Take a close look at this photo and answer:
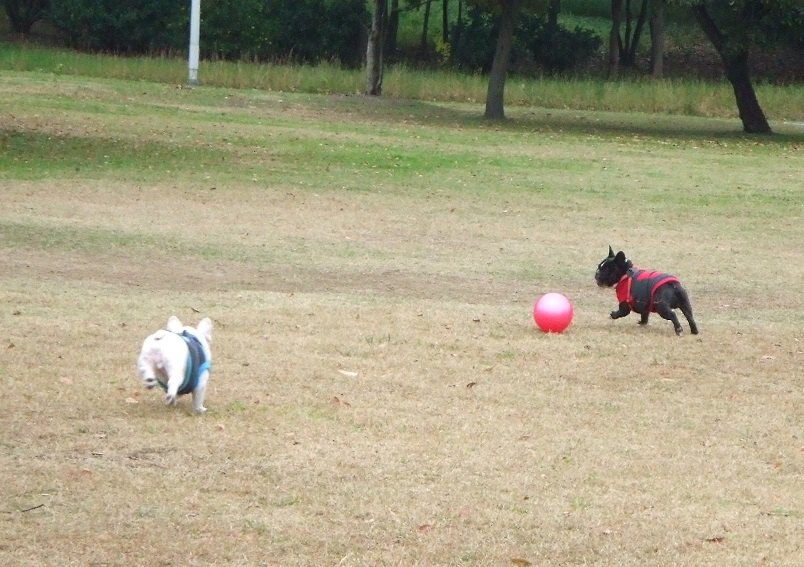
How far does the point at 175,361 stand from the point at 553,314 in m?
3.98

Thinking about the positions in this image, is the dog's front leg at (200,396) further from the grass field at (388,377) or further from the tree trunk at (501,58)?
the tree trunk at (501,58)

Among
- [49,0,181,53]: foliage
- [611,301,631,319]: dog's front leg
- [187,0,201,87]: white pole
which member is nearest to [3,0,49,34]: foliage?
[49,0,181,53]: foliage

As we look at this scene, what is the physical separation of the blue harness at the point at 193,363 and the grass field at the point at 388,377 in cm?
21

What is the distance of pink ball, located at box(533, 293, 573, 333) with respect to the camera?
10.1 metres

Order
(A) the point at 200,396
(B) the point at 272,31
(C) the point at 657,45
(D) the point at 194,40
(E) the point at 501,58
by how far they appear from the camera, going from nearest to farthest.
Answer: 1. (A) the point at 200,396
2. (E) the point at 501,58
3. (D) the point at 194,40
4. (C) the point at 657,45
5. (B) the point at 272,31

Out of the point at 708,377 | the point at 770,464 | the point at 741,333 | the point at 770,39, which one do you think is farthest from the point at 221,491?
the point at 770,39

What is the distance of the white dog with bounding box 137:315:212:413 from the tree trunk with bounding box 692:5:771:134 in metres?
26.5

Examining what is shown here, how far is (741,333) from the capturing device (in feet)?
34.7

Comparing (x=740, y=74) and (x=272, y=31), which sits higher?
(x=740, y=74)

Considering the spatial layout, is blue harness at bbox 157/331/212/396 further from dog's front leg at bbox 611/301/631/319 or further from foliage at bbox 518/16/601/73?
foliage at bbox 518/16/601/73

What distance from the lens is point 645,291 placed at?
1020 cm

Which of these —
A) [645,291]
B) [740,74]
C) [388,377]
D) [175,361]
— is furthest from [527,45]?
[175,361]

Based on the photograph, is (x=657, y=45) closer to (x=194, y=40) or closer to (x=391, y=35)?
(x=391, y=35)

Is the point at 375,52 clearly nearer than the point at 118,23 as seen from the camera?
Yes
